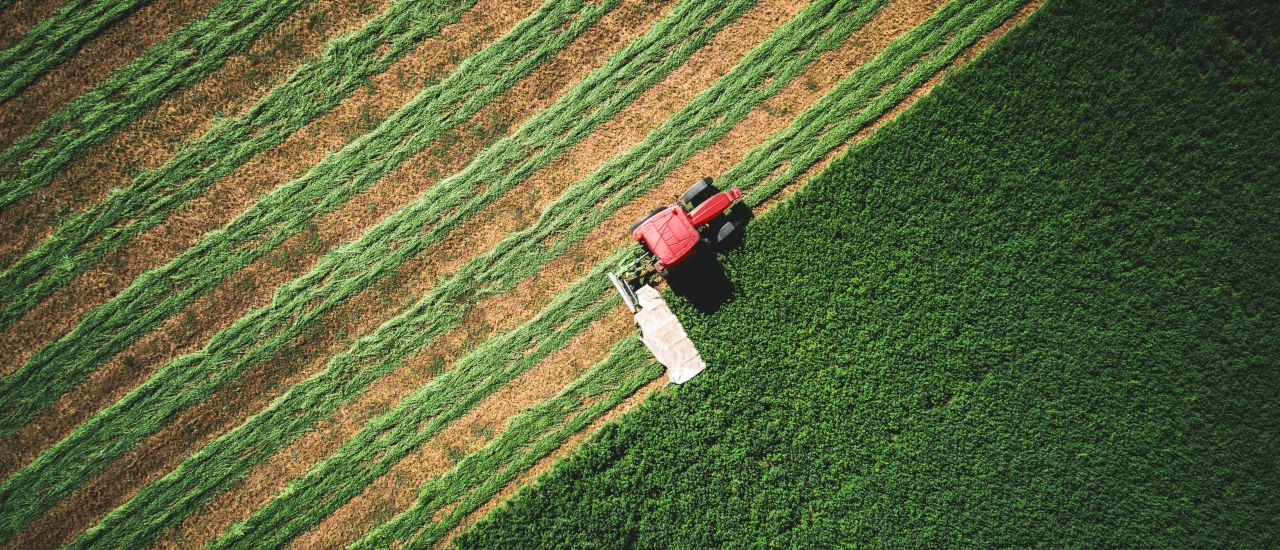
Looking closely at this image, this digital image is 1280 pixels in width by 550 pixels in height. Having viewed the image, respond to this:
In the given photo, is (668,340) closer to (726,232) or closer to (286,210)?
(726,232)

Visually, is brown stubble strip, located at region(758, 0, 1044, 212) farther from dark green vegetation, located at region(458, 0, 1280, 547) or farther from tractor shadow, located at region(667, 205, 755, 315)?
tractor shadow, located at region(667, 205, 755, 315)

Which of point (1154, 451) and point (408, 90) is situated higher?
point (408, 90)

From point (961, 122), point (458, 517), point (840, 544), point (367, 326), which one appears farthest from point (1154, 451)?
point (367, 326)

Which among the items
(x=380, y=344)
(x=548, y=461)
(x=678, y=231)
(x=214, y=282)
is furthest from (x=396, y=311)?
(x=678, y=231)

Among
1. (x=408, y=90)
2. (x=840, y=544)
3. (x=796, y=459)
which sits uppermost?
(x=408, y=90)

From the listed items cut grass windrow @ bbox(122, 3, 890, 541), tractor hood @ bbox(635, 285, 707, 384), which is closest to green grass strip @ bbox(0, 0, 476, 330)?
cut grass windrow @ bbox(122, 3, 890, 541)

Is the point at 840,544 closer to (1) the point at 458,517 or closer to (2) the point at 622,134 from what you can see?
(1) the point at 458,517
